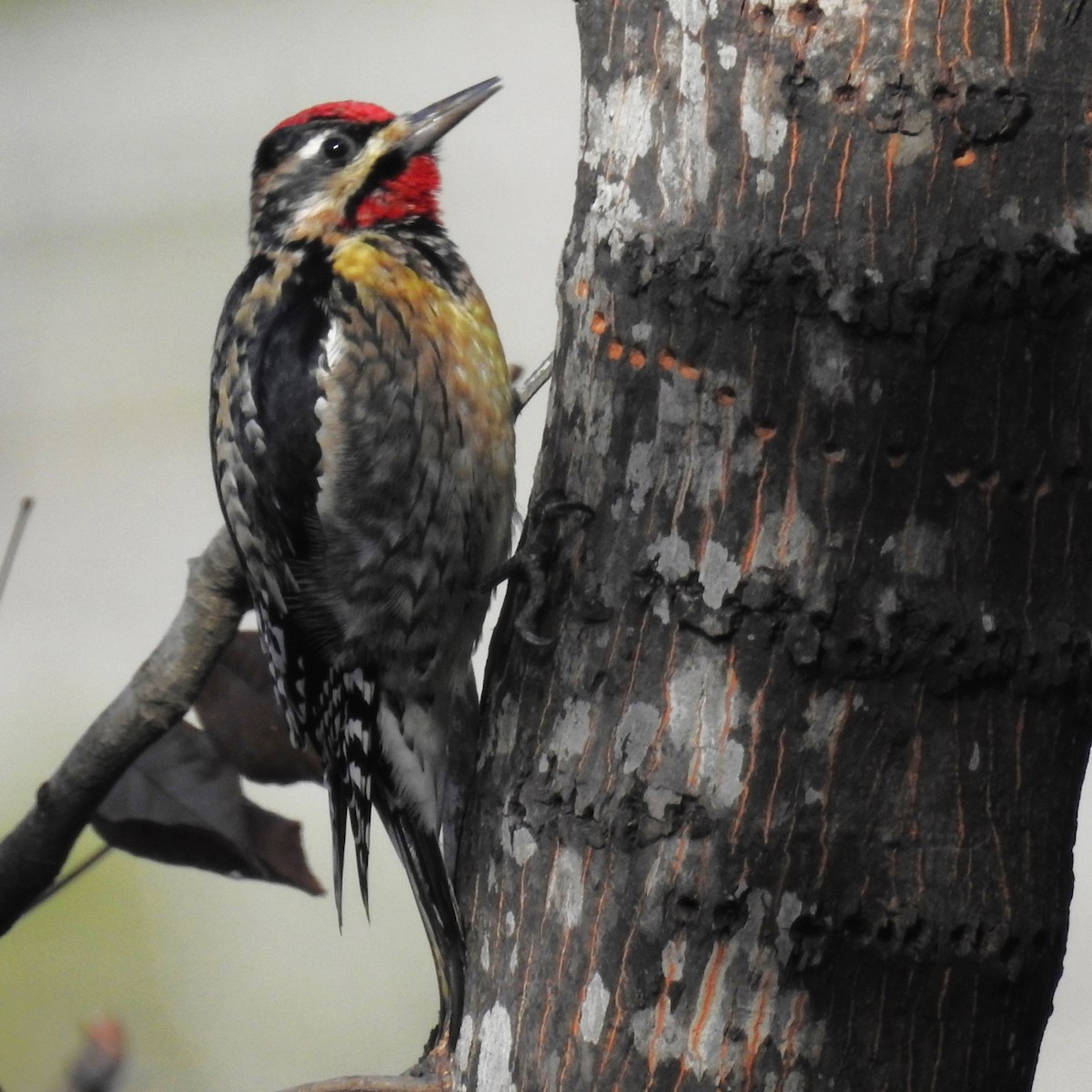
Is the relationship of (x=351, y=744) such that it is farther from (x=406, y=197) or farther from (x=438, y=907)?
(x=406, y=197)

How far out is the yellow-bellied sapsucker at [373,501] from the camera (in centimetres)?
230

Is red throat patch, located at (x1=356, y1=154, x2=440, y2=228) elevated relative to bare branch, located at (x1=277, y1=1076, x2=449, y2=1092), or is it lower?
elevated

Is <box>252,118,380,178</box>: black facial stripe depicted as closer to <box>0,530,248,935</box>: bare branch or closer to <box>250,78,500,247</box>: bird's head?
<box>250,78,500,247</box>: bird's head

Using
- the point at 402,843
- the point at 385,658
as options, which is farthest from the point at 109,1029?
the point at 385,658

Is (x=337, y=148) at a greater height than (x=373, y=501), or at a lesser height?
greater

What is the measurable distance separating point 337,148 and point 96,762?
1249 millimetres

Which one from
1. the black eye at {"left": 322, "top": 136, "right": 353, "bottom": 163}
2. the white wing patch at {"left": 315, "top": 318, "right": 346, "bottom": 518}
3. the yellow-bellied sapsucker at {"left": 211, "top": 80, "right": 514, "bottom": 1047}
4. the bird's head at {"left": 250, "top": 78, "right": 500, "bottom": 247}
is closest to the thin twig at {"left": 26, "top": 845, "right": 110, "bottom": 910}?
the yellow-bellied sapsucker at {"left": 211, "top": 80, "right": 514, "bottom": 1047}

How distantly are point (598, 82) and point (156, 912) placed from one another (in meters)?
4.01

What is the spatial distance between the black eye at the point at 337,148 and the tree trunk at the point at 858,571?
1220mm

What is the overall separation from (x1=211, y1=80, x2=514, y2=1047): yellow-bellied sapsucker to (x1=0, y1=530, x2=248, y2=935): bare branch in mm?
234

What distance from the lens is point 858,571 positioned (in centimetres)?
146

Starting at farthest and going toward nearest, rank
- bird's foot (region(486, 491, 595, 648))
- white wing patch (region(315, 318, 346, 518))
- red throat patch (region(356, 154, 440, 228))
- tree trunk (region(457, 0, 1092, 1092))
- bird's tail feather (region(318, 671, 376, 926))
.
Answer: red throat patch (region(356, 154, 440, 228)) < bird's tail feather (region(318, 671, 376, 926)) < white wing patch (region(315, 318, 346, 518)) < bird's foot (region(486, 491, 595, 648)) < tree trunk (region(457, 0, 1092, 1092))

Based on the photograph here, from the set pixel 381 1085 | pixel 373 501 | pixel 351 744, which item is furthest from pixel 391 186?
pixel 381 1085

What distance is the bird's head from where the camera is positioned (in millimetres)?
2627
